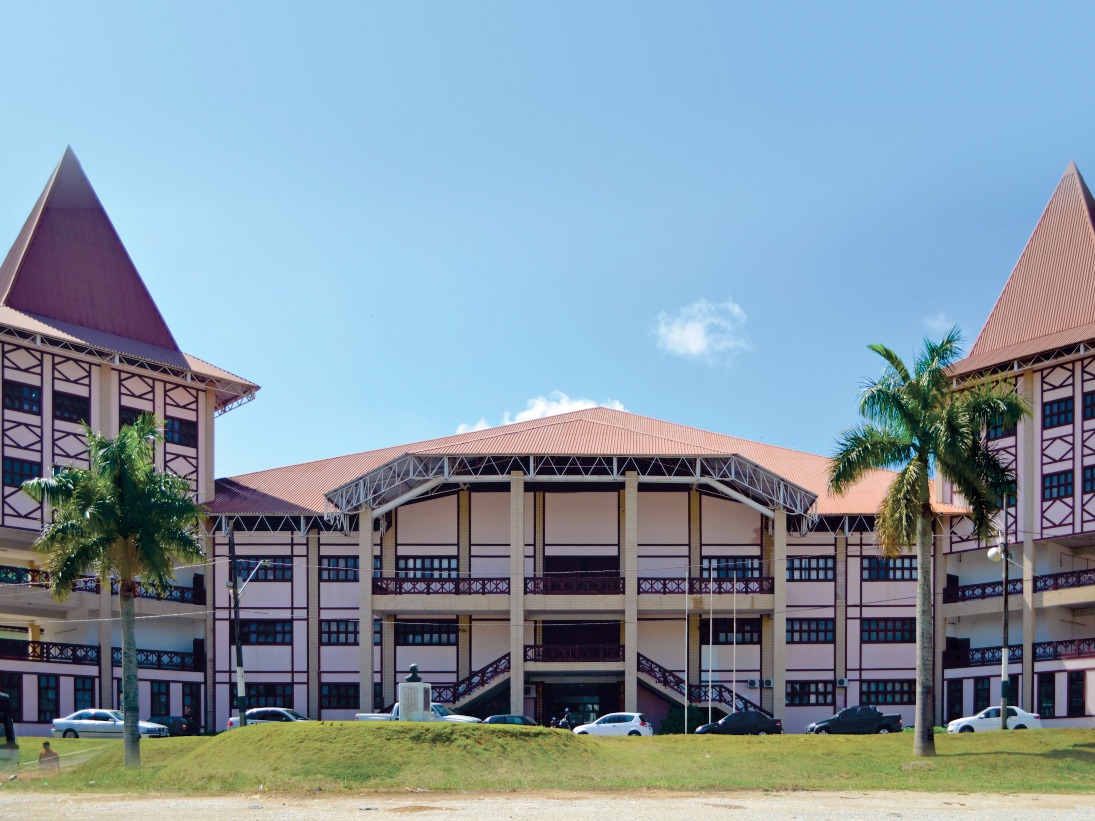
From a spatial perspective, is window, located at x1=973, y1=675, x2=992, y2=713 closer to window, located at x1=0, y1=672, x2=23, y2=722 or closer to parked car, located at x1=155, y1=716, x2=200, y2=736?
parked car, located at x1=155, y1=716, x2=200, y2=736

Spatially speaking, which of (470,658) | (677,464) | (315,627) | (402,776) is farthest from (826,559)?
(402,776)

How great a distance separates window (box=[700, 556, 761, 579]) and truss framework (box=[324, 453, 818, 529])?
3.41m

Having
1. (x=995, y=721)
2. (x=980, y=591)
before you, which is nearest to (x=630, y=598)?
(x=980, y=591)

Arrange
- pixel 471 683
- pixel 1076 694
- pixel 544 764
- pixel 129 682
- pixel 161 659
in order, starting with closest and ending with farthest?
pixel 544 764
pixel 129 682
pixel 1076 694
pixel 161 659
pixel 471 683

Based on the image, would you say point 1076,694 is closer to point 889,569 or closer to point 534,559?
point 889,569

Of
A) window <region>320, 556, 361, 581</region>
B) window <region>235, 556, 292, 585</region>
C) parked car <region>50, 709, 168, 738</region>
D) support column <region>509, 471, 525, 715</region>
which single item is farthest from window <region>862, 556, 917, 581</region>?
parked car <region>50, 709, 168, 738</region>

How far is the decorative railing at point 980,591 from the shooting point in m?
61.9

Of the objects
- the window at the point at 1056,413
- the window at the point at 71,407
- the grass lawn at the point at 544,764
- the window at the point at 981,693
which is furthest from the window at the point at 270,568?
the window at the point at 1056,413

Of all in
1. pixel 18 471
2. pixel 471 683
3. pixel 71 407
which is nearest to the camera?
pixel 18 471

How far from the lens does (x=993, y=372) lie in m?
62.6

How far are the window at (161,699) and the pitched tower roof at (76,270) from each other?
51.3ft

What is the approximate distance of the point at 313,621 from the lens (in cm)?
6631

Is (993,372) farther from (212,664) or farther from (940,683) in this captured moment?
(212,664)

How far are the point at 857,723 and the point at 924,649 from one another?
51.2ft
